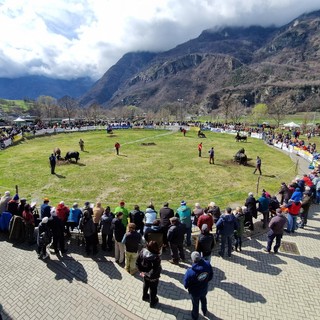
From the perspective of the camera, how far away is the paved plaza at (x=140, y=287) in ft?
23.6

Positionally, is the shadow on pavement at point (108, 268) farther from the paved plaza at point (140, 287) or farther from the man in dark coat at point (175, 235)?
the man in dark coat at point (175, 235)

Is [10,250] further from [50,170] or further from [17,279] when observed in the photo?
[50,170]

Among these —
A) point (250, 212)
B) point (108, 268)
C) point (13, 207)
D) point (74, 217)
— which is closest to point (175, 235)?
point (108, 268)

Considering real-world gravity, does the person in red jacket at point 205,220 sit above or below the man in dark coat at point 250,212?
above

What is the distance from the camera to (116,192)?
1786 cm

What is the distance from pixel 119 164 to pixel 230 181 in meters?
10.7

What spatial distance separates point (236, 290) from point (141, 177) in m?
13.9

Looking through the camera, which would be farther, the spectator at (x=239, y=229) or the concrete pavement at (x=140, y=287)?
the spectator at (x=239, y=229)

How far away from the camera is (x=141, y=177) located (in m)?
21.2

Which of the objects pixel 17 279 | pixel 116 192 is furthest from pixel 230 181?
pixel 17 279

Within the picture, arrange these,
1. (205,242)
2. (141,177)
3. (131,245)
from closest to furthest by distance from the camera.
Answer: (205,242) → (131,245) → (141,177)

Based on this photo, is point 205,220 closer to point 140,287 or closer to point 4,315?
point 140,287

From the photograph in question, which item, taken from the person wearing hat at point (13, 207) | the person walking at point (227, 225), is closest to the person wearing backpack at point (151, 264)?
the person walking at point (227, 225)

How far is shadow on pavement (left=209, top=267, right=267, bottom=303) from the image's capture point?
7678 mm
